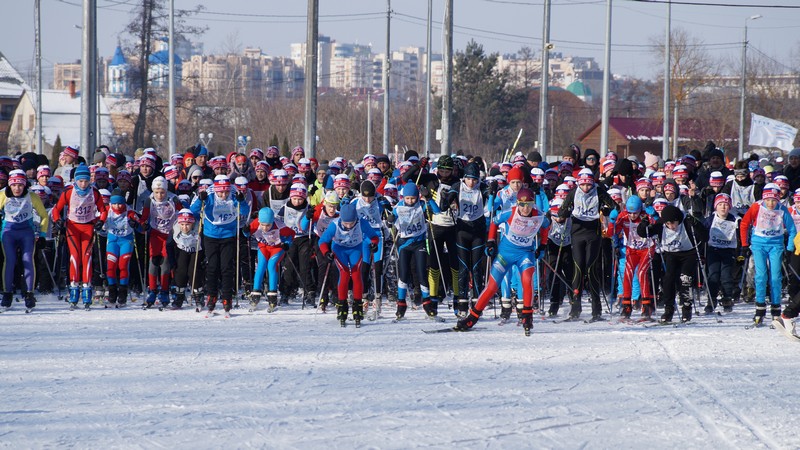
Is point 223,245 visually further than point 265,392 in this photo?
Yes

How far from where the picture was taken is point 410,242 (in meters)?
13.7

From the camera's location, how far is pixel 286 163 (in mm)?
17453

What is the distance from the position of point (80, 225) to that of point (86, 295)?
0.98m

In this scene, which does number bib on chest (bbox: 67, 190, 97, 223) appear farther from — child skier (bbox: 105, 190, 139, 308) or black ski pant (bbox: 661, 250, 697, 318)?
black ski pant (bbox: 661, 250, 697, 318)

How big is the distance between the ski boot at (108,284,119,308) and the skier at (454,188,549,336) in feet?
16.8

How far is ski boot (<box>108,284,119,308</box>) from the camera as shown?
14547 millimetres

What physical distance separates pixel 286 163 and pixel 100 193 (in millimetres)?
3588

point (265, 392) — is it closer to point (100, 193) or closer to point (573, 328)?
point (573, 328)

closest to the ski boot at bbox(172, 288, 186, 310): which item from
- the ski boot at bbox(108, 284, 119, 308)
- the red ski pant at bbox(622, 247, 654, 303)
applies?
the ski boot at bbox(108, 284, 119, 308)

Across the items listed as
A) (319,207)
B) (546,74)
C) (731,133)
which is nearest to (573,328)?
(319,207)

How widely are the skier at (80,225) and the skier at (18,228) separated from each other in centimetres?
36

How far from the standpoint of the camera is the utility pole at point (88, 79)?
19484 millimetres

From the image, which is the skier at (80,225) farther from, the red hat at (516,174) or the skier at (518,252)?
the red hat at (516,174)

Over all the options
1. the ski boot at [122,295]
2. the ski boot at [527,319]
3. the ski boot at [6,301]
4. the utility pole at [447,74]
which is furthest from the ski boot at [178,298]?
the utility pole at [447,74]
